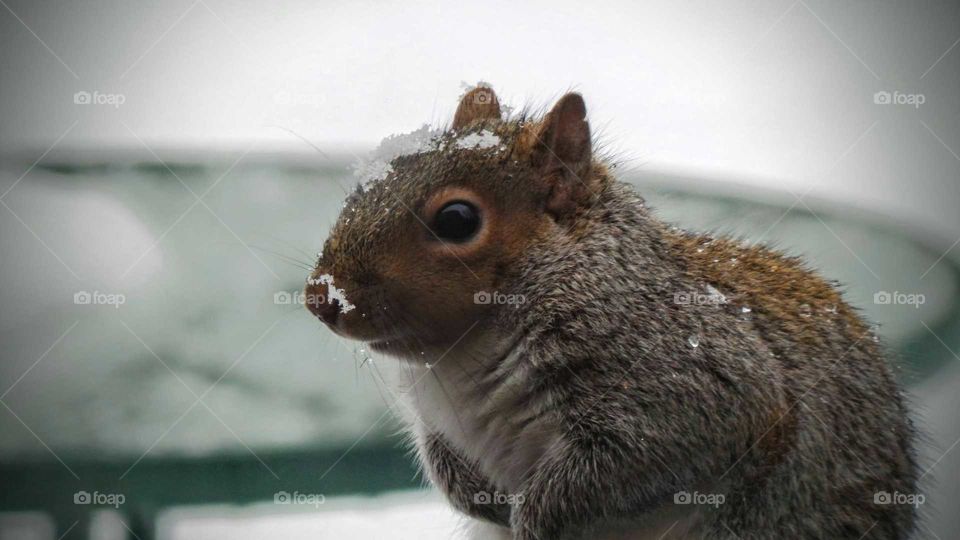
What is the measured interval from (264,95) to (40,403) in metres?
0.67

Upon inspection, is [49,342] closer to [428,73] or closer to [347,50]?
[347,50]

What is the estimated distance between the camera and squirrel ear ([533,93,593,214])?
971mm

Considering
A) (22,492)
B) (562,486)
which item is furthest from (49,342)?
(562,486)

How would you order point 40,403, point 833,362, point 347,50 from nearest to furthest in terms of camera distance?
1. point 833,362
2. point 347,50
3. point 40,403

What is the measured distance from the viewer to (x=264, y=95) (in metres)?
1.40
